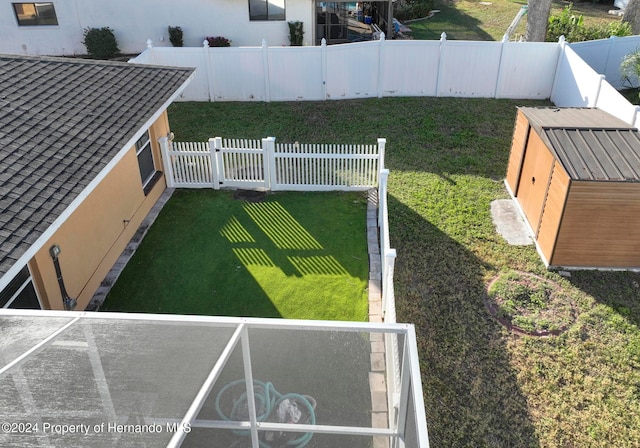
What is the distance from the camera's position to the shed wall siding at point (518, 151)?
11.0 meters

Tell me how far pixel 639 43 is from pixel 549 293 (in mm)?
12492

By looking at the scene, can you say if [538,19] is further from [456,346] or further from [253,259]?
[456,346]

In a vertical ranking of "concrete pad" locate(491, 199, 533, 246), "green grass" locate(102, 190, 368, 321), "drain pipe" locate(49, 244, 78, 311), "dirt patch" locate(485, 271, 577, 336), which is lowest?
"green grass" locate(102, 190, 368, 321)

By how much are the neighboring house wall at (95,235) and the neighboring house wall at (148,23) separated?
11066 mm

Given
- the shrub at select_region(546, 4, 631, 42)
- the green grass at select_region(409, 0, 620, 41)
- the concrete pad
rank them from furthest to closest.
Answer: the green grass at select_region(409, 0, 620, 41)
the shrub at select_region(546, 4, 631, 42)
the concrete pad

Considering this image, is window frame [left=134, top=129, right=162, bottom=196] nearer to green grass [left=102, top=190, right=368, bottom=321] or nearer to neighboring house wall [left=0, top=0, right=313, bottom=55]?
green grass [left=102, top=190, right=368, bottom=321]

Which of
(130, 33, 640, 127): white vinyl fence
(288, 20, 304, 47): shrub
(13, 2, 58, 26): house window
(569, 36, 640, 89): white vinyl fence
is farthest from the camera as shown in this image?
(13, 2, 58, 26): house window

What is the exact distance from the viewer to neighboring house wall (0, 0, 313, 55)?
20641mm

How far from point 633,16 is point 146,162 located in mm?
19137

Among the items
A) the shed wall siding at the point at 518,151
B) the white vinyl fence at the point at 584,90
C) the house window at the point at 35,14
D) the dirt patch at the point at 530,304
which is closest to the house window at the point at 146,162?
the dirt patch at the point at 530,304

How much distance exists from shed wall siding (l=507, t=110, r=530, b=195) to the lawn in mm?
384

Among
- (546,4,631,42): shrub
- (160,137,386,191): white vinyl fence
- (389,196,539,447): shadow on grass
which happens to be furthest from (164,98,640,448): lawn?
(546,4,631,42): shrub

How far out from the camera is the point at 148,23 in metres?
21.0

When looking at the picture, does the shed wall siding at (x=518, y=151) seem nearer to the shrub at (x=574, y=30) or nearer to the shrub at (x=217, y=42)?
the shrub at (x=574, y=30)
